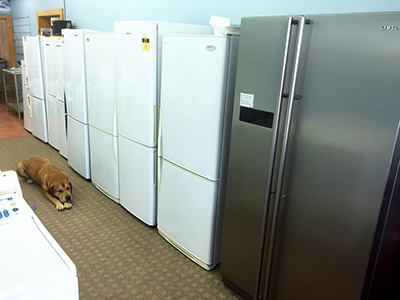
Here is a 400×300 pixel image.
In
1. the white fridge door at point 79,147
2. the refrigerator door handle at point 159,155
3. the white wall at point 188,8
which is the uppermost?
the white wall at point 188,8

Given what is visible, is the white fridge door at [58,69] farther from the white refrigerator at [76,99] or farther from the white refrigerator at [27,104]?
the white refrigerator at [27,104]

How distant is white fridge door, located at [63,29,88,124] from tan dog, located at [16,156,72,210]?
67 centimetres

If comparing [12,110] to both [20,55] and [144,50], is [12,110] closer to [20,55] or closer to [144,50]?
[20,55]

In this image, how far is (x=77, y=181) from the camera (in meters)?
3.89

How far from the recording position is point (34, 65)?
16.1 ft

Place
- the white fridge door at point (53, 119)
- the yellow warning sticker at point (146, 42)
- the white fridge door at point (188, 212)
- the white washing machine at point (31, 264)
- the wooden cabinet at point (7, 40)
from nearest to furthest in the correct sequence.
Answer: the white washing machine at point (31, 264), the white fridge door at point (188, 212), the yellow warning sticker at point (146, 42), the white fridge door at point (53, 119), the wooden cabinet at point (7, 40)

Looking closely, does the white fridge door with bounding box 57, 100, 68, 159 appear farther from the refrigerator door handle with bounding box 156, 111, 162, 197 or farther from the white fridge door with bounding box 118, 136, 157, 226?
the refrigerator door handle with bounding box 156, 111, 162, 197

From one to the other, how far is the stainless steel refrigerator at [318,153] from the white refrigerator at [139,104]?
3.09 ft

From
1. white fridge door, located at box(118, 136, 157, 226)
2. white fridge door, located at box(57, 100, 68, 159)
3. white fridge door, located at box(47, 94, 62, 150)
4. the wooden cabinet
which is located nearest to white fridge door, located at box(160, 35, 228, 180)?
white fridge door, located at box(118, 136, 157, 226)

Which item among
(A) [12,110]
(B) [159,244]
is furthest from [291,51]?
(A) [12,110]

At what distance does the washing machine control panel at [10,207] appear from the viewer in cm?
132

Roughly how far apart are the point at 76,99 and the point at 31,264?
2952 mm

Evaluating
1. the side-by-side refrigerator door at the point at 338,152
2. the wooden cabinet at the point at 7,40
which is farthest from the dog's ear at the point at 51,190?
the wooden cabinet at the point at 7,40

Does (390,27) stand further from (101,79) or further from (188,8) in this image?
(101,79)
